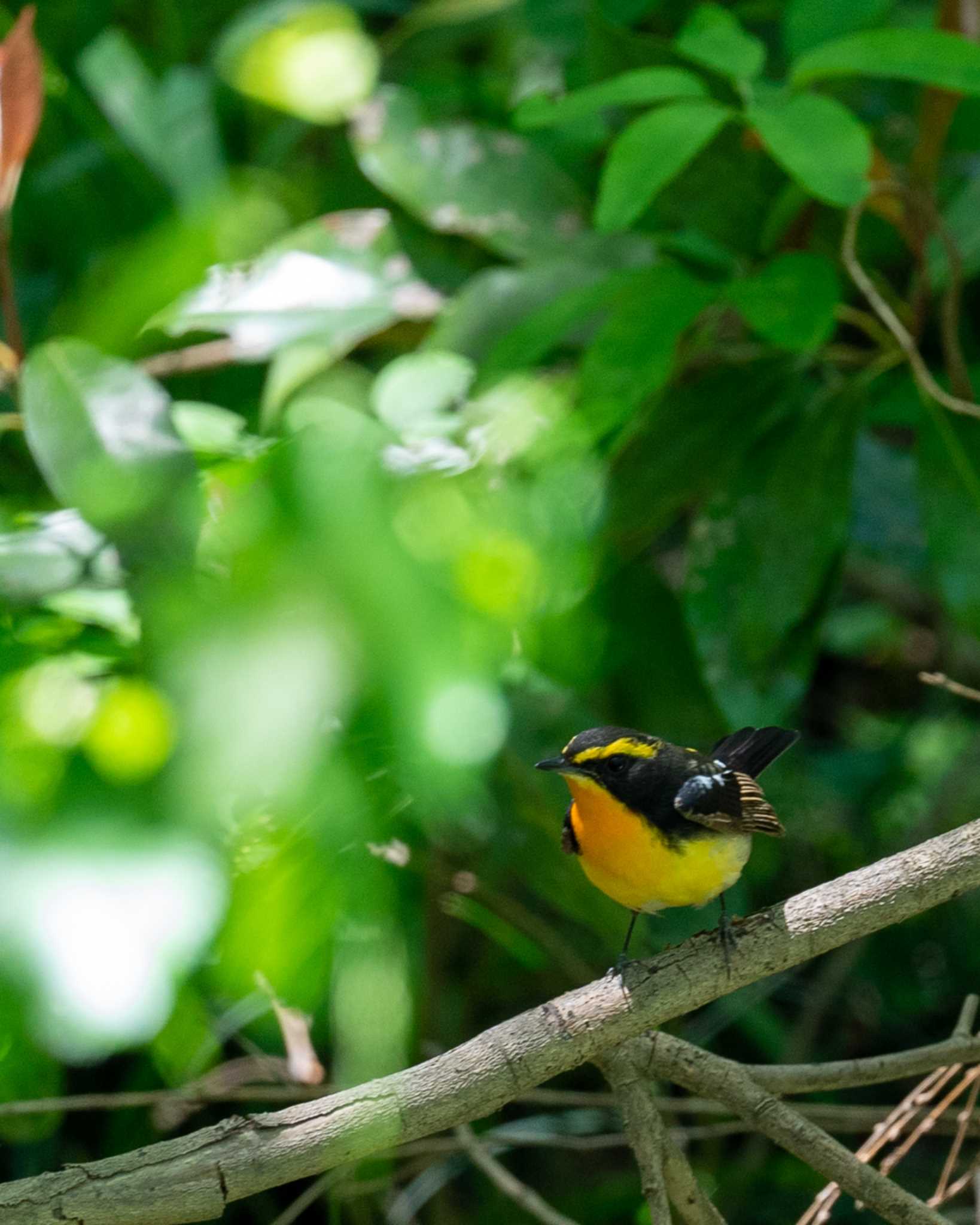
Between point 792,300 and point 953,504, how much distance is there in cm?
51

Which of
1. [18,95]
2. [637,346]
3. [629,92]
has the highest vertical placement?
[18,95]

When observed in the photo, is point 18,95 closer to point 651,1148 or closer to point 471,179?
point 471,179

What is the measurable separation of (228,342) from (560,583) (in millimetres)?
1263

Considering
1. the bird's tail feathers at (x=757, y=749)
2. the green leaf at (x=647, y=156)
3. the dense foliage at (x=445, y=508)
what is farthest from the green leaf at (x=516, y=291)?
the bird's tail feathers at (x=757, y=749)

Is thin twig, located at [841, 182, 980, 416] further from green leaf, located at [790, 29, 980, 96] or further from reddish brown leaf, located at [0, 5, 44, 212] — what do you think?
reddish brown leaf, located at [0, 5, 44, 212]

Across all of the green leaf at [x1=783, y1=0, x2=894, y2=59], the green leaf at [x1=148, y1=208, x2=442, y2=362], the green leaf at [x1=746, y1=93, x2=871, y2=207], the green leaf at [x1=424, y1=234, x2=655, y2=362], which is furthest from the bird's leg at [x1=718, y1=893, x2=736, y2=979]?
the green leaf at [x1=783, y1=0, x2=894, y2=59]

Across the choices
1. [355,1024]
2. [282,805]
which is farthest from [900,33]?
[355,1024]

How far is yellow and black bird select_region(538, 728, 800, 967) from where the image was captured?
5.41 ft

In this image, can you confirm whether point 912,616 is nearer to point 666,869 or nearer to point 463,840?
point 463,840

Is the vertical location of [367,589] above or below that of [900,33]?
below

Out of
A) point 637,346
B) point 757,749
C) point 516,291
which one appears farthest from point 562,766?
point 516,291

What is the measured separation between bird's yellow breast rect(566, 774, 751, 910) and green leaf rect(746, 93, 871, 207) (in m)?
0.95

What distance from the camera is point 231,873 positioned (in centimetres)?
179

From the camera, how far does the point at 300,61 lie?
313cm
